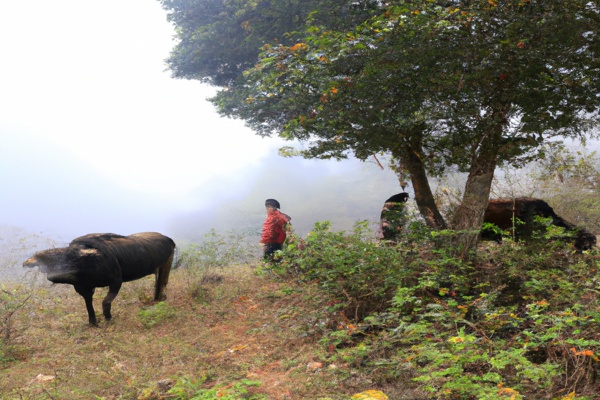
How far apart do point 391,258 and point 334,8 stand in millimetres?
7018

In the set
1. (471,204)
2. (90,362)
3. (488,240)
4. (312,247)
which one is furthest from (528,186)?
(90,362)

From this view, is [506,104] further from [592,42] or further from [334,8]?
[334,8]

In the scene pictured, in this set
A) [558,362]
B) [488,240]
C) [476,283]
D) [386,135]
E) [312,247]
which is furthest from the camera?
[488,240]

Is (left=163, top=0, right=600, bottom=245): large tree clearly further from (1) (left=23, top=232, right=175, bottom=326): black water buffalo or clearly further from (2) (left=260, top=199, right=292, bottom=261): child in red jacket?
→ (1) (left=23, top=232, right=175, bottom=326): black water buffalo

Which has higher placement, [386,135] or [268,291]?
[386,135]

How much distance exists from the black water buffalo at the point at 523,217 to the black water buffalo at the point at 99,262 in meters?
7.17

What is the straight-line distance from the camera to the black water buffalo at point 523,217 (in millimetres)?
9539

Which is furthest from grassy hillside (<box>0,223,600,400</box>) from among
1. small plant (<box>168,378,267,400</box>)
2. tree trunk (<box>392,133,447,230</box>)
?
tree trunk (<box>392,133,447,230</box>)

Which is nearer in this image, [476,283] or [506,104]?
[476,283]

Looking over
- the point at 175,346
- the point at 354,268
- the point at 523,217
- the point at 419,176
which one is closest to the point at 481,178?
the point at 419,176

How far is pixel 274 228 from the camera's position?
11.4 meters

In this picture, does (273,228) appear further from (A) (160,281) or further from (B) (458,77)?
(B) (458,77)

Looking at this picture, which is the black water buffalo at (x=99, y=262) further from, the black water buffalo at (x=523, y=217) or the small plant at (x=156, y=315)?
the black water buffalo at (x=523, y=217)

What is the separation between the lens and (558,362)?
3.99 m
